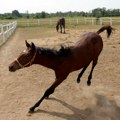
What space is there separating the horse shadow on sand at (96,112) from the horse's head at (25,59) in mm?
929

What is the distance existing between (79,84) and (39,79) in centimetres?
108

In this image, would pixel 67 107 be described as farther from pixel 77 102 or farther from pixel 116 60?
pixel 116 60

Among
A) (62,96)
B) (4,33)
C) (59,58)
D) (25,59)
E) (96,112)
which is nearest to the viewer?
(25,59)

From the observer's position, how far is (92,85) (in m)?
6.48

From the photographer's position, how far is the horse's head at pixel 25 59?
4.66 metres

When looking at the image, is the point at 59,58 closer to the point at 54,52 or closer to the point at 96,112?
the point at 54,52

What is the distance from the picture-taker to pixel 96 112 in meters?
4.92

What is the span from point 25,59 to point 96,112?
5.17 feet

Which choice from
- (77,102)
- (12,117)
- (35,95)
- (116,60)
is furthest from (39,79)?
(116,60)

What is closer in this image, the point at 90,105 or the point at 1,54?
the point at 90,105

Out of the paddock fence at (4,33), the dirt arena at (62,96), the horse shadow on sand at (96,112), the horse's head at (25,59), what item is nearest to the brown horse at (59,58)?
the horse's head at (25,59)

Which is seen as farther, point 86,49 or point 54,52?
point 86,49

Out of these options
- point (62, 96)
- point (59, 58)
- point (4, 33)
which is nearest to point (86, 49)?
point (59, 58)

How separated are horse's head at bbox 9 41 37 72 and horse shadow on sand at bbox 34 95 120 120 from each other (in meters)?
0.93
